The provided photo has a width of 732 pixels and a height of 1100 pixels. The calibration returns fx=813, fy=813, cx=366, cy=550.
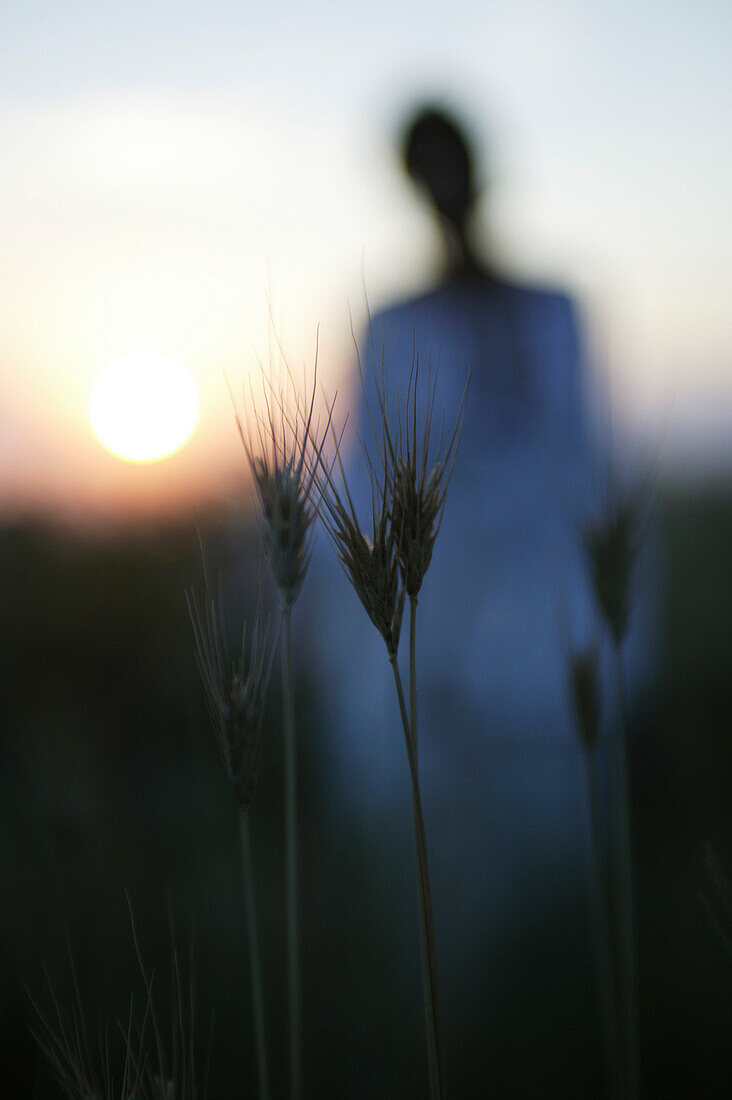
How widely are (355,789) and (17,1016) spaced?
2.05 ft

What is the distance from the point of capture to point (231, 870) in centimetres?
147

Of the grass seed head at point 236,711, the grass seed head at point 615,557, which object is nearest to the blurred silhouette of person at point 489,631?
the grass seed head at point 615,557

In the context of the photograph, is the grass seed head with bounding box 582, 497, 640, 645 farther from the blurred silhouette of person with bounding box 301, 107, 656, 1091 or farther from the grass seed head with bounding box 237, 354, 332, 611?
the blurred silhouette of person with bounding box 301, 107, 656, 1091

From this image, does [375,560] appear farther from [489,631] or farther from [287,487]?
[489,631]

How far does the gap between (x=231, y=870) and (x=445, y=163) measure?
1.31 meters

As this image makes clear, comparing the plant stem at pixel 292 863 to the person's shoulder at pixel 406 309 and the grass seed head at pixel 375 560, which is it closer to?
the grass seed head at pixel 375 560

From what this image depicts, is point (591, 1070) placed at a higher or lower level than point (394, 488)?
lower

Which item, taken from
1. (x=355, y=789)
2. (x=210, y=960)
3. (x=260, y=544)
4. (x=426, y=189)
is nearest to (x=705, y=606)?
(x=355, y=789)

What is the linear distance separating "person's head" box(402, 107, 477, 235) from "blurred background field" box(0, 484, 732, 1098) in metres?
0.67

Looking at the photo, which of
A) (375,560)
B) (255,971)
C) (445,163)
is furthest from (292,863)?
(445,163)

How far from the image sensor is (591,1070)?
1211mm

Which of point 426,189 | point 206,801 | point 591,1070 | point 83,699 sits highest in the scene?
point 426,189

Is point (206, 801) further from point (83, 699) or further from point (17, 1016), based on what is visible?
point (17, 1016)

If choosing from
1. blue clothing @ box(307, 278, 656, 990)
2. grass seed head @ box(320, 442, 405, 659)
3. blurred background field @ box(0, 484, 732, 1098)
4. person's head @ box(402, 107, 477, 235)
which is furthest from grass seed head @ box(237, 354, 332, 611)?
person's head @ box(402, 107, 477, 235)
